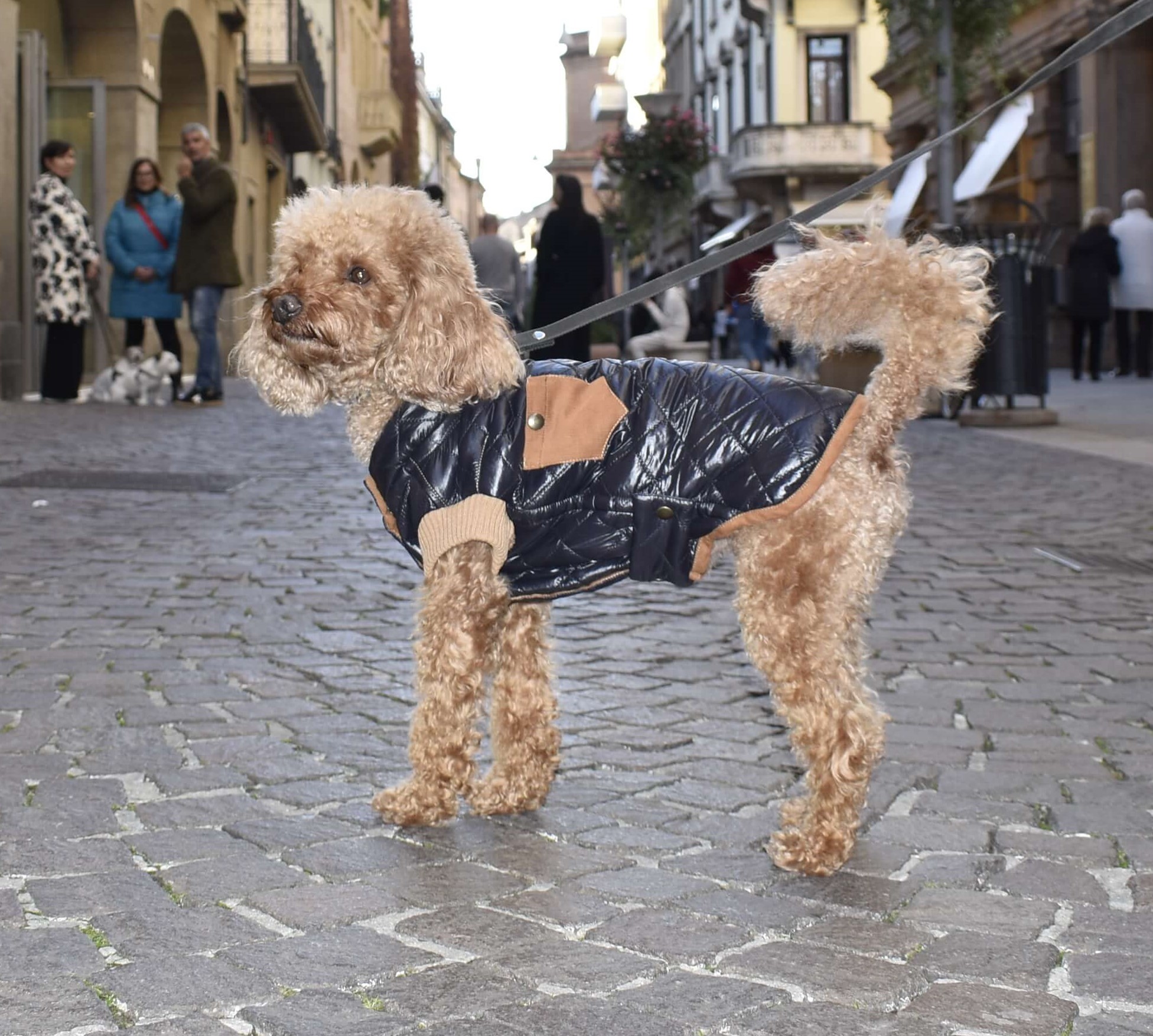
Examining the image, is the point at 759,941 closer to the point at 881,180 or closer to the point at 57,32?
the point at 881,180

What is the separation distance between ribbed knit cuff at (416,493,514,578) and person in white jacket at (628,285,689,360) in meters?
17.5

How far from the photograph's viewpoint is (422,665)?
138 inches

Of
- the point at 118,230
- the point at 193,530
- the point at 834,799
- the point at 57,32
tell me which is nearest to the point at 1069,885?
the point at 834,799

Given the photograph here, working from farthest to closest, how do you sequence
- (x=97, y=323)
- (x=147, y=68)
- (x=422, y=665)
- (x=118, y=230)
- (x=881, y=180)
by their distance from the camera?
(x=147, y=68)
(x=97, y=323)
(x=118, y=230)
(x=881, y=180)
(x=422, y=665)

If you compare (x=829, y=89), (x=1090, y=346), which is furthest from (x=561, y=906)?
(x=829, y=89)

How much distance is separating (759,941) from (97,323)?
53.3 feet

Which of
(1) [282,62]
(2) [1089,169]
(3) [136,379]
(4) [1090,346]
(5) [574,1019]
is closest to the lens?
(5) [574,1019]

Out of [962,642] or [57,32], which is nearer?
[962,642]

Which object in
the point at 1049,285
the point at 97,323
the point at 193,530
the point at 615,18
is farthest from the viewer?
the point at 615,18

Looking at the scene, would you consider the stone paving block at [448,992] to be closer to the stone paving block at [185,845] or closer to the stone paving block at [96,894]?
the stone paving block at [96,894]

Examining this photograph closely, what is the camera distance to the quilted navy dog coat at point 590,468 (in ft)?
10.9

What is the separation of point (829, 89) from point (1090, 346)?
1093 inches

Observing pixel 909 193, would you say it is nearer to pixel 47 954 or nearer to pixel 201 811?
pixel 201 811

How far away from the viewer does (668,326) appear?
21.2 m
